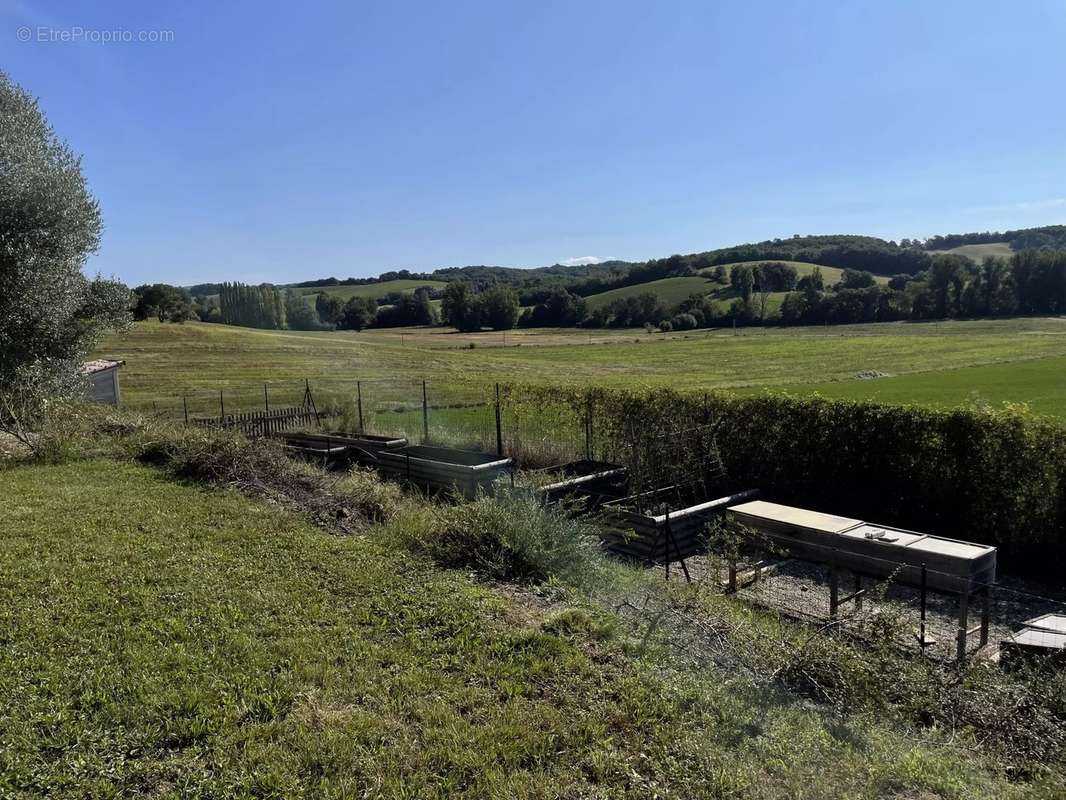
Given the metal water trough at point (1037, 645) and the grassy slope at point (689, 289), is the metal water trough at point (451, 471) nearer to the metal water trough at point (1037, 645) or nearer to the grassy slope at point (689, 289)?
the metal water trough at point (1037, 645)

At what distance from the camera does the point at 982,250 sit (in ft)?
420

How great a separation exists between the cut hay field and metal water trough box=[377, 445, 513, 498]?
4850 mm

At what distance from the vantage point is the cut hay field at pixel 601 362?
90.3 feet

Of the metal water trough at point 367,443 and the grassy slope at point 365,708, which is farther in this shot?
the metal water trough at point 367,443

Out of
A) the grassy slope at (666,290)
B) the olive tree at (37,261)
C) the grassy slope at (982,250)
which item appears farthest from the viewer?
the grassy slope at (982,250)

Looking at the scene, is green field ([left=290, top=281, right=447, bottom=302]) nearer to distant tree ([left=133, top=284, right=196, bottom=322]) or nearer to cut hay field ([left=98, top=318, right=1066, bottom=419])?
cut hay field ([left=98, top=318, right=1066, bottom=419])

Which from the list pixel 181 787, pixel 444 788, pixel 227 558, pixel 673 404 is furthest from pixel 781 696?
pixel 673 404

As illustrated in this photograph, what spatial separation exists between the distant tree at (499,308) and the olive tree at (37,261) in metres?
60.3

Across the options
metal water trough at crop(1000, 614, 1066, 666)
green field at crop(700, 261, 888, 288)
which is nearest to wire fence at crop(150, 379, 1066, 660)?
metal water trough at crop(1000, 614, 1066, 666)

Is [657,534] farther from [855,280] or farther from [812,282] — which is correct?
[855,280]

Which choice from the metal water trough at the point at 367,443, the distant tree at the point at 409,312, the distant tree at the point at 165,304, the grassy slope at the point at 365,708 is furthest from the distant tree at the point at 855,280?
the grassy slope at the point at 365,708

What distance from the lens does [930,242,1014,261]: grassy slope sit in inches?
4803

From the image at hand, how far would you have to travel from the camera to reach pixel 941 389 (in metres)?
30.8

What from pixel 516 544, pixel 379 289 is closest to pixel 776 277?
pixel 379 289
